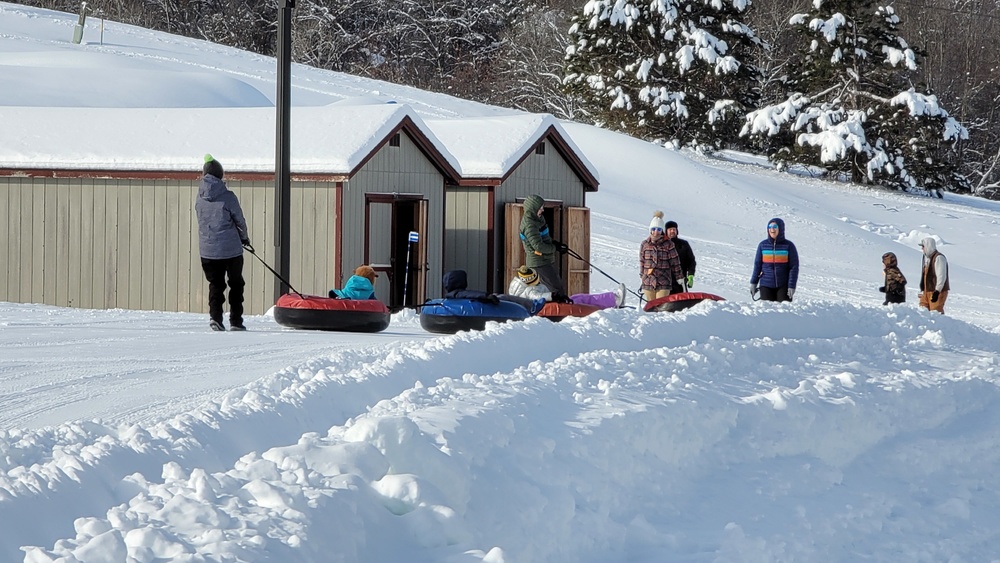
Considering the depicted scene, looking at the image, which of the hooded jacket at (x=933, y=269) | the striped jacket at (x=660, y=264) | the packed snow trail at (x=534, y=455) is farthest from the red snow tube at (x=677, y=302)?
the hooded jacket at (x=933, y=269)

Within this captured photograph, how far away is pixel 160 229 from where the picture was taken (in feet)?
50.1

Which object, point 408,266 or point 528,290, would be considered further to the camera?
point 408,266

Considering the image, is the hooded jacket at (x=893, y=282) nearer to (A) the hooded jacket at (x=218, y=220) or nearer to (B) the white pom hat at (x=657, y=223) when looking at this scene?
(B) the white pom hat at (x=657, y=223)

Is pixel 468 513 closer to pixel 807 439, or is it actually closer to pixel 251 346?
pixel 807 439

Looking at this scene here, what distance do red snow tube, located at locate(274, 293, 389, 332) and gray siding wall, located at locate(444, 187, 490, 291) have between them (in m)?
5.39

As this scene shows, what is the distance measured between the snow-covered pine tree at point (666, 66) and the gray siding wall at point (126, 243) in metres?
24.1

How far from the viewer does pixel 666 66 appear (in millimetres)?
38250

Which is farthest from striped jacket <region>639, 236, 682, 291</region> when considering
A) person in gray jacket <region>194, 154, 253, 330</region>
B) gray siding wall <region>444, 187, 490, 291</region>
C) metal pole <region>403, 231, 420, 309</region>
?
person in gray jacket <region>194, 154, 253, 330</region>

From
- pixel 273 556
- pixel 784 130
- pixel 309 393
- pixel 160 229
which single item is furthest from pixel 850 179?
pixel 273 556

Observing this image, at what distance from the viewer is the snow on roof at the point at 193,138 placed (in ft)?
49.1

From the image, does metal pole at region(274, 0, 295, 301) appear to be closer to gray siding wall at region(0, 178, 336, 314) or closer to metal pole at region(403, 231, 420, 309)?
gray siding wall at region(0, 178, 336, 314)

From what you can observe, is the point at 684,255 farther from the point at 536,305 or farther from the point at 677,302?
the point at 536,305

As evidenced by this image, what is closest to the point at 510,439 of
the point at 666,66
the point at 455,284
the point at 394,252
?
the point at 455,284

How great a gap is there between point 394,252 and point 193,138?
9.23 ft
